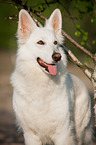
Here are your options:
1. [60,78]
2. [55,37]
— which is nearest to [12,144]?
[60,78]

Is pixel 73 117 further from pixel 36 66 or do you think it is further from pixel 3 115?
pixel 3 115

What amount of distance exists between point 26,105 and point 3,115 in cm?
659

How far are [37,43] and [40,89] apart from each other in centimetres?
81

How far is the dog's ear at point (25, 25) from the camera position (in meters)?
4.06

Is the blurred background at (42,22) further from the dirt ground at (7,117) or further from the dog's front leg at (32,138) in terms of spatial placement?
the dog's front leg at (32,138)

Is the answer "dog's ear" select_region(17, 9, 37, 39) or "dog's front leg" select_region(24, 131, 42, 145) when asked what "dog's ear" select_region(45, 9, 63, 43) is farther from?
"dog's front leg" select_region(24, 131, 42, 145)

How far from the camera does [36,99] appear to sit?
420 cm

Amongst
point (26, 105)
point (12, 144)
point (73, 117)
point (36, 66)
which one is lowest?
point (12, 144)

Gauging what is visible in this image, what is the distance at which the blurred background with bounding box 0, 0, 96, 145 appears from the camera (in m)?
4.76

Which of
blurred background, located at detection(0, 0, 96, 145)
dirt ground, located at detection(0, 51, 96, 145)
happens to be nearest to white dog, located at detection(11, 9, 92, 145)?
blurred background, located at detection(0, 0, 96, 145)

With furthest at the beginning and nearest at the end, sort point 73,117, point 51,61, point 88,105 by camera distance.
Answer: point 88,105
point 73,117
point 51,61

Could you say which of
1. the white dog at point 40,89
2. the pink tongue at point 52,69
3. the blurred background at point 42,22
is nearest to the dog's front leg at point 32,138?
the white dog at point 40,89

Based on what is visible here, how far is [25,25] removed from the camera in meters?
4.19

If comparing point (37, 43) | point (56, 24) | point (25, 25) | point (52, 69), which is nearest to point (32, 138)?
point (52, 69)
